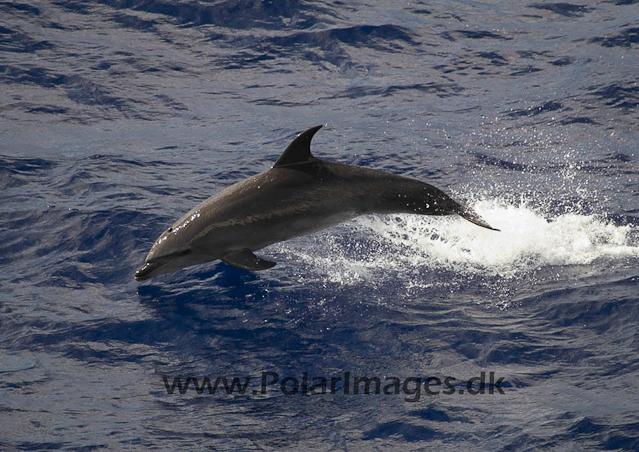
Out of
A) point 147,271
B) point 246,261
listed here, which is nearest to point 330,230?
point 246,261

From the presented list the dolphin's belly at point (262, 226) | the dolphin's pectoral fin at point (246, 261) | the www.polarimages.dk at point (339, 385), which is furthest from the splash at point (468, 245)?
the www.polarimages.dk at point (339, 385)

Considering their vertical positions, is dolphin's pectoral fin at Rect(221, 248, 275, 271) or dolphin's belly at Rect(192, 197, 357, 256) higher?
dolphin's belly at Rect(192, 197, 357, 256)

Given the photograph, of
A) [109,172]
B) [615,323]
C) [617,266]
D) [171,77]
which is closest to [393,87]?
[171,77]

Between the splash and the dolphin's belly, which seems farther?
the splash

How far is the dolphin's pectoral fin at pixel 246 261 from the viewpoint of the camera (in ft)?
32.8

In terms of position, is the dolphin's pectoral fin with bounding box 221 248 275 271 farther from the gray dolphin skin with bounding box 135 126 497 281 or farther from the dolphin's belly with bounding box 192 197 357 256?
the dolphin's belly with bounding box 192 197 357 256

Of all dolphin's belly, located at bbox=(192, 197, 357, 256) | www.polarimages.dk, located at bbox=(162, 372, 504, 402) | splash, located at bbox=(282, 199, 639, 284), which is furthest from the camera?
splash, located at bbox=(282, 199, 639, 284)

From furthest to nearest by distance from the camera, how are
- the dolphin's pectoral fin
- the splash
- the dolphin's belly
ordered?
the splash → the dolphin's belly → the dolphin's pectoral fin

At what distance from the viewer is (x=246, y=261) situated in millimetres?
10133

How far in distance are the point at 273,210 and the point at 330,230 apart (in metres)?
2.83

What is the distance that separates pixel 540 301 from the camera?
10898mm

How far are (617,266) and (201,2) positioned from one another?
46.0 ft

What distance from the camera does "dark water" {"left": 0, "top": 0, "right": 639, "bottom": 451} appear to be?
8930 millimetres

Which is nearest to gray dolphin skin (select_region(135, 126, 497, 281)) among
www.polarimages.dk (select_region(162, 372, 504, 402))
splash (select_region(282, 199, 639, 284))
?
splash (select_region(282, 199, 639, 284))
